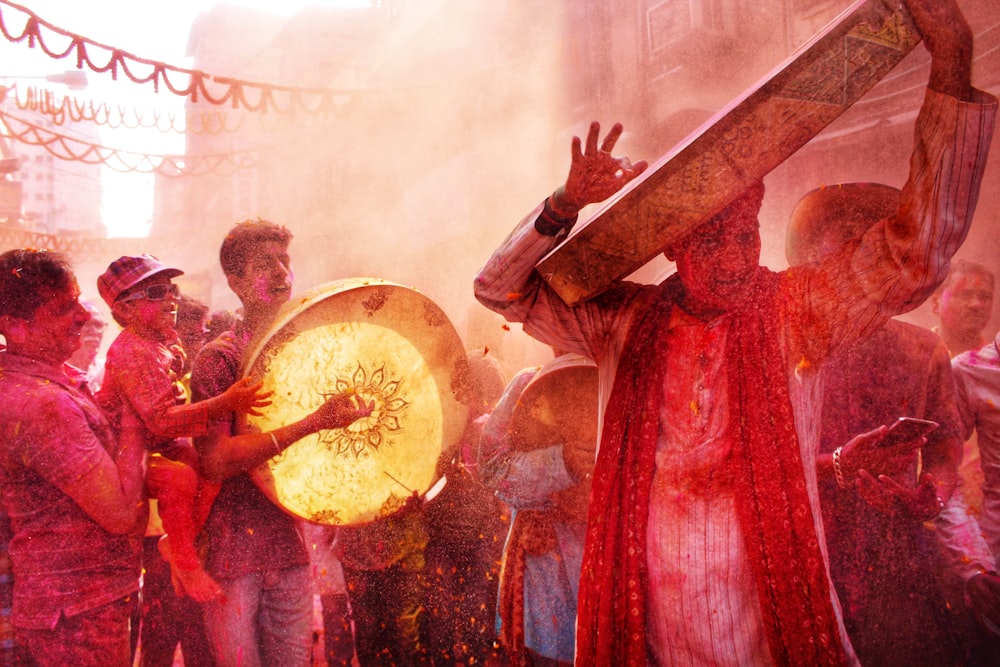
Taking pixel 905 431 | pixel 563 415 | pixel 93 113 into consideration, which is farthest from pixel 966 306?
pixel 93 113

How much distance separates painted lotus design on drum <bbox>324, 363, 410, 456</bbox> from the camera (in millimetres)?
2830

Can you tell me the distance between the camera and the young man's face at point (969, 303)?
3.69m

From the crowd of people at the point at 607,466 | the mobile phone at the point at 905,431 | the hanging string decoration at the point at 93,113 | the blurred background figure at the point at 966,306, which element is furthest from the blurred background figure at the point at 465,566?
the hanging string decoration at the point at 93,113

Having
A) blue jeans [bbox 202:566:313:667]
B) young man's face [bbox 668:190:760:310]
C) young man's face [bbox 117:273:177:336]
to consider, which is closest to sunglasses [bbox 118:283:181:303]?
young man's face [bbox 117:273:177:336]

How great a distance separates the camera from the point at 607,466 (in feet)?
6.40

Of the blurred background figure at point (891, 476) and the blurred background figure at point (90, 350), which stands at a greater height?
the blurred background figure at point (90, 350)

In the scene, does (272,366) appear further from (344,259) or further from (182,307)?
(344,259)

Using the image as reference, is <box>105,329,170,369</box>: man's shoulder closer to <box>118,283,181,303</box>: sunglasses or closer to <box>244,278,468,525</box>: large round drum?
<box>118,283,181,303</box>: sunglasses

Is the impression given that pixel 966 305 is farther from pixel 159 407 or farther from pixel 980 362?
pixel 159 407

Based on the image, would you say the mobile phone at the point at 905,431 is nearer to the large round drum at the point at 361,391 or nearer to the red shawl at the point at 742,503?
the red shawl at the point at 742,503

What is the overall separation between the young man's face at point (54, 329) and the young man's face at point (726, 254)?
7.53 feet

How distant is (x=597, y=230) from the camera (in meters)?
1.71

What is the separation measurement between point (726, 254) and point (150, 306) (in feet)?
7.70

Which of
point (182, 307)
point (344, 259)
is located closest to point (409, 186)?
point (344, 259)
